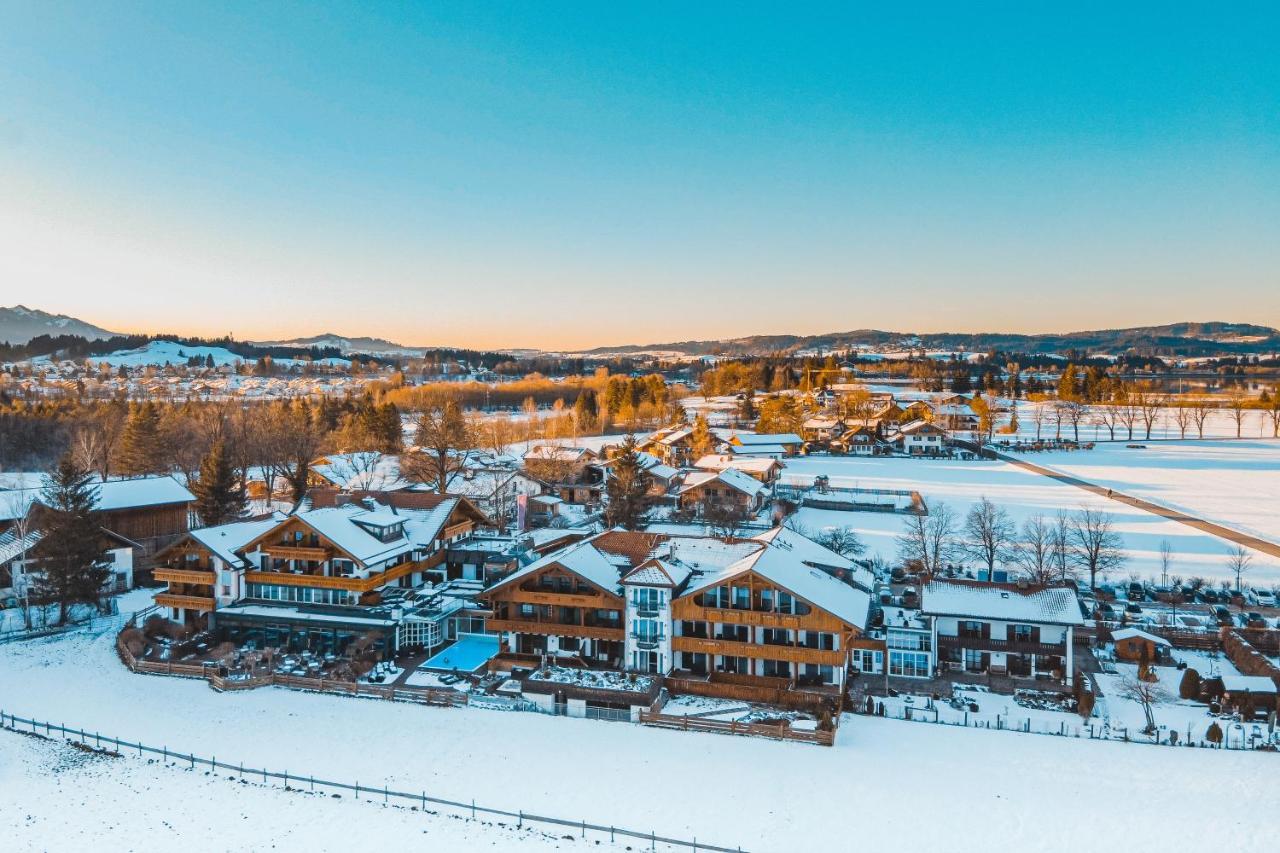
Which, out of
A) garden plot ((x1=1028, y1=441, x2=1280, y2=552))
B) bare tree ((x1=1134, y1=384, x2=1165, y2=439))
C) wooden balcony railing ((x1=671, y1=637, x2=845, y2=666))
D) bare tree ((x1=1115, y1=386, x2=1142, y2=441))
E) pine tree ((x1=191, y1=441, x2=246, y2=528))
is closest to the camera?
wooden balcony railing ((x1=671, y1=637, x2=845, y2=666))

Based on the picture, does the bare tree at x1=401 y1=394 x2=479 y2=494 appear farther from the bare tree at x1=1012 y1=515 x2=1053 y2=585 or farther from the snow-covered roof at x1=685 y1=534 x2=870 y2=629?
the bare tree at x1=1012 y1=515 x2=1053 y2=585

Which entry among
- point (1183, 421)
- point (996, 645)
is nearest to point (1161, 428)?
point (1183, 421)

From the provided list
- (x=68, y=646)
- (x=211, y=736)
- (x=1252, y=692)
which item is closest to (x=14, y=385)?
(x=68, y=646)

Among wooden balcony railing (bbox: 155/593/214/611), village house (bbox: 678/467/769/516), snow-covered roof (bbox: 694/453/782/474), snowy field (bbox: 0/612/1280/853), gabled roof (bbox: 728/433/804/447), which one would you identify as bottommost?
snowy field (bbox: 0/612/1280/853)

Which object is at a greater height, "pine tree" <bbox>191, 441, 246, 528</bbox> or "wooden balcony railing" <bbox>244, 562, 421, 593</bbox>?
"pine tree" <bbox>191, 441, 246, 528</bbox>

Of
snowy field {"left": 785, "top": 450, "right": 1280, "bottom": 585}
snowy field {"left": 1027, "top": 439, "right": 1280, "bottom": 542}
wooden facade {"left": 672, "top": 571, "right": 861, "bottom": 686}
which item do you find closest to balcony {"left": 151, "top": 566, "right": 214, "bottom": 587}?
wooden facade {"left": 672, "top": 571, "right": 861, "bottom": 686}

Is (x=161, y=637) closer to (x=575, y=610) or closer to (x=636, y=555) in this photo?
(x=575, y=610)

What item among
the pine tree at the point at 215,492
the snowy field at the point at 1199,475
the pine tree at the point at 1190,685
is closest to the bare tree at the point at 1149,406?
the snowy field at the point at 1199,475

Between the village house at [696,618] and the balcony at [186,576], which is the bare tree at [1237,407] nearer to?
the village house at [696,618]
